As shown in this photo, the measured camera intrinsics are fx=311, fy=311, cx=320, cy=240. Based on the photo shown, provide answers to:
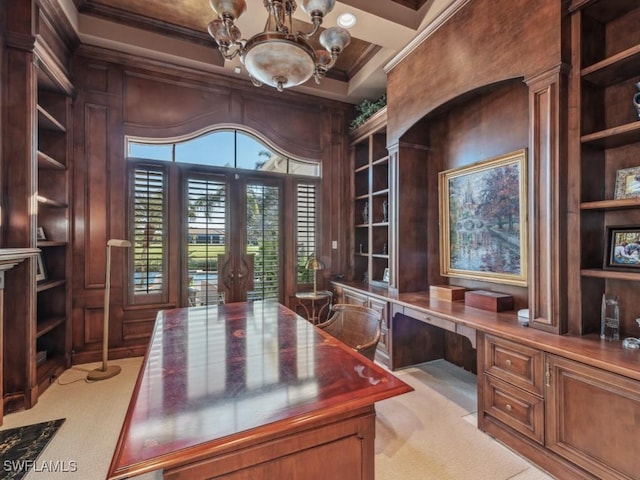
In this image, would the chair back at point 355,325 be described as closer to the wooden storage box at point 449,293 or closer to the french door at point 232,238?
the wooden storage box at point 449,293

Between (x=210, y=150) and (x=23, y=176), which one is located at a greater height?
(x=210, y=150)

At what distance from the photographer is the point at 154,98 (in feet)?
12.6

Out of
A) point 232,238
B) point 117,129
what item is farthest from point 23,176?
point 232,238

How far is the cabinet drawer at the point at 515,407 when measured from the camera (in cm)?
192

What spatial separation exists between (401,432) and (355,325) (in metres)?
0.82

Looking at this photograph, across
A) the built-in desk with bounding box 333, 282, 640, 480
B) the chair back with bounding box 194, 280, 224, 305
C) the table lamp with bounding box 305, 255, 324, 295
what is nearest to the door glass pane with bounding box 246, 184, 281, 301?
the chair back with bounding box 194, 280, 224, 305

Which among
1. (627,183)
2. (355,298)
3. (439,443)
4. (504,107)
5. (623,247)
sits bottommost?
(439,443)

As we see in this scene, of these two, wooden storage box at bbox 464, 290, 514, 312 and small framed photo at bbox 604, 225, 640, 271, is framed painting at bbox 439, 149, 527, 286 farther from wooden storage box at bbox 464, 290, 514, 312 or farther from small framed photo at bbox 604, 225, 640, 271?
small framed photo at bbox 604, 225, 640, 271

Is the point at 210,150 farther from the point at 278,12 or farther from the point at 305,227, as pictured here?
the point at 278,12

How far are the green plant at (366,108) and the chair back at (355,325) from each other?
2842 mm

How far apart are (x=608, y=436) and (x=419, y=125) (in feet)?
9.78

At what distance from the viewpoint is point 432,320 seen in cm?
273

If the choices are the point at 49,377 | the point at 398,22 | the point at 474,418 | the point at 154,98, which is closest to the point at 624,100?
the point at 398,22

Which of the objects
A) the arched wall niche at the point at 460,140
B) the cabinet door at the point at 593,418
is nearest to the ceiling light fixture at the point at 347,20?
the arched wall niche at the point at 460,140
